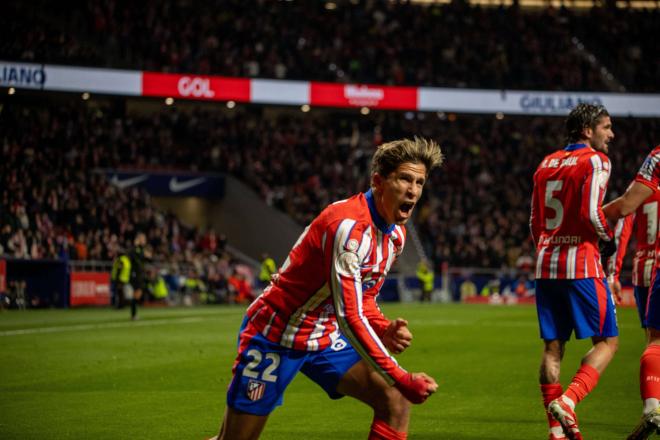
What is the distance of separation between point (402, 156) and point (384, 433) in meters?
1.46

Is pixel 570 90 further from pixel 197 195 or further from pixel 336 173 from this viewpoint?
pixel 197 195

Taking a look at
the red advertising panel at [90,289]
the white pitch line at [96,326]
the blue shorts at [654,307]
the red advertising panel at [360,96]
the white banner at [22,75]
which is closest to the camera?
the blue shorts at [654,307]

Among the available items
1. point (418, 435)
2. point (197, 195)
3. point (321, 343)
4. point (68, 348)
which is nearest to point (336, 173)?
point (197, 195)

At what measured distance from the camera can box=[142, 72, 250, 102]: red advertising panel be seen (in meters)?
41.8

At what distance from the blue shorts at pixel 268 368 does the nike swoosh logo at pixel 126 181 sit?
34.7 metres

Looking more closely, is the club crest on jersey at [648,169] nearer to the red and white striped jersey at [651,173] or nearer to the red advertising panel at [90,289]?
the red and white striped jersey at [651,173]

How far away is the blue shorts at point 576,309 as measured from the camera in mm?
7402

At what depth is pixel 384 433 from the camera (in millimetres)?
5340

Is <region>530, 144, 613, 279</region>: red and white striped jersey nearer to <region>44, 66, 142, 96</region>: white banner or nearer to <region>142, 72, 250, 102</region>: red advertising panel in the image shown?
<region>44, 66, 142, 96</region>: white banner

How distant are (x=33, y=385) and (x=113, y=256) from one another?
20688mm

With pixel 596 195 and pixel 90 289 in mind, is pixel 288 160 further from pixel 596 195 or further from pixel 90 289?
pixel 596 195

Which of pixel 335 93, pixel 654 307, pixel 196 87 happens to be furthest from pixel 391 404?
pixel 335 93

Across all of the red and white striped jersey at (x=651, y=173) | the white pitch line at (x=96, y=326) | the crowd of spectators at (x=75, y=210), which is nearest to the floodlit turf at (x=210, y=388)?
the white pitch line at (x=96, y=326)

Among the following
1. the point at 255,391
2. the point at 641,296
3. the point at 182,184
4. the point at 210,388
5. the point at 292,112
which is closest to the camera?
the point at 255,391
